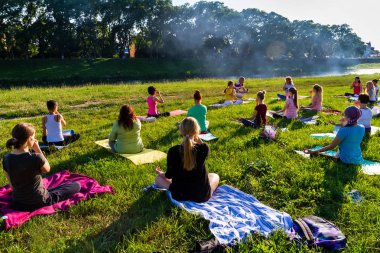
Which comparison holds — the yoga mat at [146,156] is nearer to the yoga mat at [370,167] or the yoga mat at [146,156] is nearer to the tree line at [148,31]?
the yoga mat at [370,167]

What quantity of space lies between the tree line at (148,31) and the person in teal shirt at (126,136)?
48.0 m

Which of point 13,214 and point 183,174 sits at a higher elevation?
point 183,174

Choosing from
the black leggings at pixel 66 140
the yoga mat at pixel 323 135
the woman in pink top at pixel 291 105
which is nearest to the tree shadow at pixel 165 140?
the black leggings at pixel 66 140

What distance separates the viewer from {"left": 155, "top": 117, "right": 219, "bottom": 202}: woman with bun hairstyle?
15.4 ft

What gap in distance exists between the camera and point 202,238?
416 cm

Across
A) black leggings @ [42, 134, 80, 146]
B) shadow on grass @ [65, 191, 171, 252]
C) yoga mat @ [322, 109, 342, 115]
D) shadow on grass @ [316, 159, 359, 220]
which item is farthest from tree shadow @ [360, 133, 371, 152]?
black leggings @ [42, 134, 80, 146]

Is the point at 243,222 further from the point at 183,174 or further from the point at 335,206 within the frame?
the point at 335,206

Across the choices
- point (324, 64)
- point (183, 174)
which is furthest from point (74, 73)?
point (324, 64)

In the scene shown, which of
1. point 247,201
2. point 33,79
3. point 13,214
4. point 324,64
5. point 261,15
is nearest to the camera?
point 13,214

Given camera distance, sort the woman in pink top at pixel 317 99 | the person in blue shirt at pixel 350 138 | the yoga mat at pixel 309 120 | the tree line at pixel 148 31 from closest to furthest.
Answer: the person in blue shirt at pixel 350 138 → the yoga mat at pixel 309 120 → the woman in pink top at pixel 317 99 → the tree line at pixel 148 31

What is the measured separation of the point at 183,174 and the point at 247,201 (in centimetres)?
109

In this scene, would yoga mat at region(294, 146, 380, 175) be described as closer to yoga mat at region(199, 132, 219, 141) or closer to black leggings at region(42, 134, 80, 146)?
yoga mat at region(199, 132, 219, 141)

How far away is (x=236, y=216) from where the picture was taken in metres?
4.59

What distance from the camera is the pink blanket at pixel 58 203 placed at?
4582 millimetres
